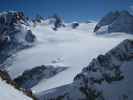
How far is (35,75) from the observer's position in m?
192

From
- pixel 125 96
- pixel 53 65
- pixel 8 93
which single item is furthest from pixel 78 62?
pixel 8 93

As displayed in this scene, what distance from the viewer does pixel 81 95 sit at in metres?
142

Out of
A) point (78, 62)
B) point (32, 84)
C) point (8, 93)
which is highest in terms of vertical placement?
point (8, 93)

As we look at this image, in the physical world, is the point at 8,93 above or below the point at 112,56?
above

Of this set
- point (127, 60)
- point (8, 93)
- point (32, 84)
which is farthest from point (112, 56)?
point (8, 93)

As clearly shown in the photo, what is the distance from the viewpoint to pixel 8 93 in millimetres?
17031

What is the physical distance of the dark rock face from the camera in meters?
184

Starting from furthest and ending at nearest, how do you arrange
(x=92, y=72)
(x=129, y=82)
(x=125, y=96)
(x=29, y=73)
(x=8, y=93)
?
(x=29, y=73) → (x=92, y=72) → (x=129, y=82) → (x=125, y=96) → (x=8, y=93)

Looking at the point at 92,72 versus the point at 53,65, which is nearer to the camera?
the point at 92,72

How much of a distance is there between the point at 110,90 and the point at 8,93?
125342mm

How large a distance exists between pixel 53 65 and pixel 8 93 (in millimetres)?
175676

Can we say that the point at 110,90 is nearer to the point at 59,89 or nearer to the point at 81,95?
the point at 81,95

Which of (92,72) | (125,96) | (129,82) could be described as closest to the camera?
(125,96)

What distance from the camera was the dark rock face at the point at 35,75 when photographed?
183750 mm
